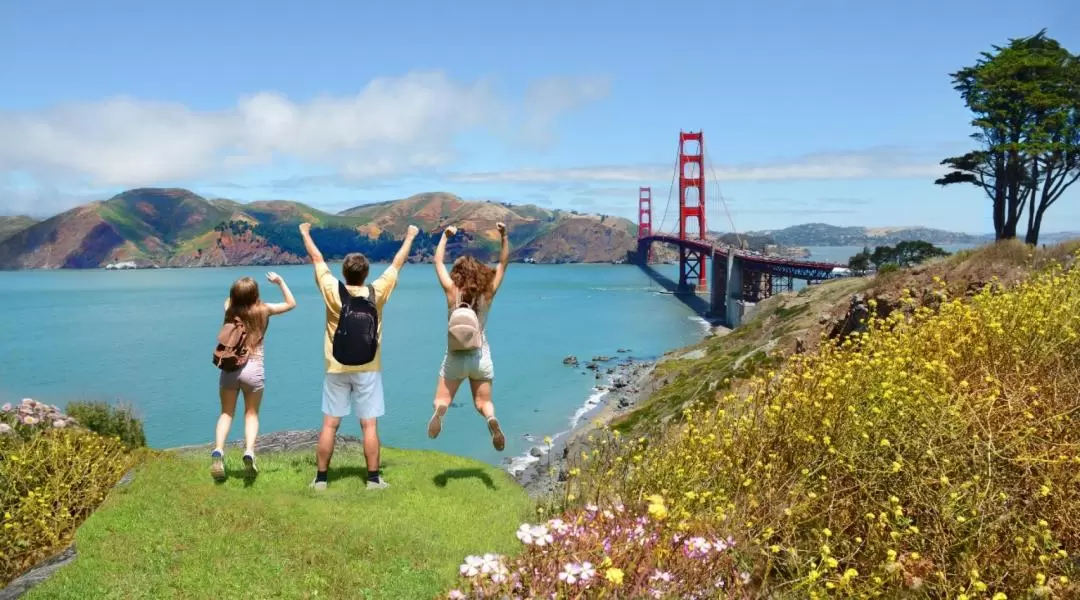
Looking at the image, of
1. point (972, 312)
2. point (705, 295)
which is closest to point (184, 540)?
point (972, 312)

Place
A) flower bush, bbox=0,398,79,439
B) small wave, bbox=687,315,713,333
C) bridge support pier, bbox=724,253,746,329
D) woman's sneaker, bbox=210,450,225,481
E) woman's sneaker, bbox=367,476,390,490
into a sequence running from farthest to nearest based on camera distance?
bridge support pier, bbox=724,253,746,329 < small wave, bbox=687,315,713,333 < flower bush, bbox=0,398,79,439 < woman's sneaker, bbox=367,476,390,490 < woman's sneaker, bbox=210,450,225,481

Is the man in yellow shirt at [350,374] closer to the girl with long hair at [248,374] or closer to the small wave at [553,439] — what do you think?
the girl with long hair at [248,374]

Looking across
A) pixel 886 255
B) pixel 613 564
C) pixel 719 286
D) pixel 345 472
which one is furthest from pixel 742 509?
pixel 719 286

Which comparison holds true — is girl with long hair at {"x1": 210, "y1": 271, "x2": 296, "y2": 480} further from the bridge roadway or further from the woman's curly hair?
the bridge roadway

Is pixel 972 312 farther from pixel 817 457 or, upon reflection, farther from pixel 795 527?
pixel 795 527

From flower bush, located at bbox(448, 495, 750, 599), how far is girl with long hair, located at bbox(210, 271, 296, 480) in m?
3.57

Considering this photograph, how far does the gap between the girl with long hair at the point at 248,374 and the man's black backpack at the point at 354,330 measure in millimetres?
852

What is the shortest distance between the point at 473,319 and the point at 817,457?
9.78 ft

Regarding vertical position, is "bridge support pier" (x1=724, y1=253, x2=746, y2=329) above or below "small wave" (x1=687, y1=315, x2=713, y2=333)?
above

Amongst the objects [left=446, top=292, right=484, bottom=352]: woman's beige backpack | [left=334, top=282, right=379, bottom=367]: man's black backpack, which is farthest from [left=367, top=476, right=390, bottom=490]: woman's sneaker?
[left=446, top=292, right=484, bottom=352]: woman's beige backpack

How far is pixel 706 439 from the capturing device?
4840 mm

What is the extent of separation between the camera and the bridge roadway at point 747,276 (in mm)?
64125

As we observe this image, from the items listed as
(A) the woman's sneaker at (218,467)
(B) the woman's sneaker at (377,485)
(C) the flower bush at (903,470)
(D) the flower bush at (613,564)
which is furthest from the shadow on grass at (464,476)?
(D) the flower bush at (613,564)

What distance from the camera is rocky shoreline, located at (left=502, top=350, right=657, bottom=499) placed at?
76.3 feet
